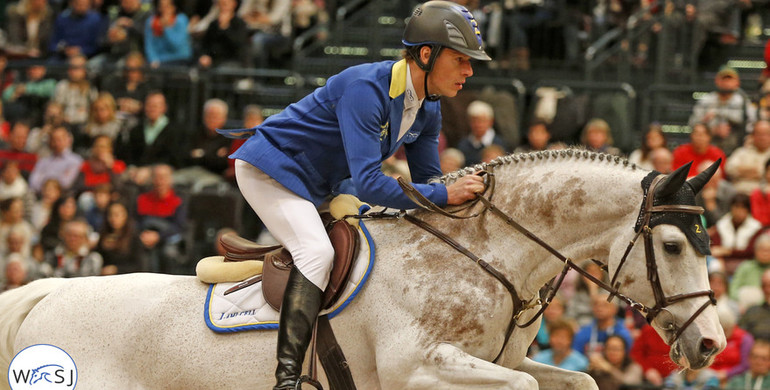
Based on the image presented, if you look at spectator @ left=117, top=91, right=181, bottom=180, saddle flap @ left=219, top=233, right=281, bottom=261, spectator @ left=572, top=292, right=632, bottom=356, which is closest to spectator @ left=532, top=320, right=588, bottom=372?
spectator @ left=572, top=292, right=632, bottom=356

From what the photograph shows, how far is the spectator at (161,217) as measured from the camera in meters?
10.7

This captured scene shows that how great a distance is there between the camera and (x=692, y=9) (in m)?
12.4

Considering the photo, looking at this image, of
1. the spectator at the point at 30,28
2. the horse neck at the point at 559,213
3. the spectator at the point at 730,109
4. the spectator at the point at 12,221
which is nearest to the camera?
the horse neck at the point at 559,213

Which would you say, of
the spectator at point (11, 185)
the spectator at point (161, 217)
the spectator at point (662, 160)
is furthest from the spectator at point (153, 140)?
the spectator at point (662, 160)

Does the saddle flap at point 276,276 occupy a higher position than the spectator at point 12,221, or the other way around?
the saddle flap at point 276,276

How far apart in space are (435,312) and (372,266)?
15.6 inches

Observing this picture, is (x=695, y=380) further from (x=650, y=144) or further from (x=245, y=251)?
(x=245, y=251)

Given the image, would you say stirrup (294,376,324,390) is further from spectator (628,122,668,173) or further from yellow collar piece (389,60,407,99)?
spectator (628,122,668,173)

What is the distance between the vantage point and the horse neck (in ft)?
17.3

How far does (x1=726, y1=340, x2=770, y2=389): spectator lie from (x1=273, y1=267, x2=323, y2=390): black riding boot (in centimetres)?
437

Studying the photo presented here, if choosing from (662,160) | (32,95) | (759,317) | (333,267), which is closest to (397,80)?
(333,267)

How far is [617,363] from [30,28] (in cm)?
1001

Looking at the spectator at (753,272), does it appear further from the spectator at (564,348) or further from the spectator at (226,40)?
the spectator at (226,40)

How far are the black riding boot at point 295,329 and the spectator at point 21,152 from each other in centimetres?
792
